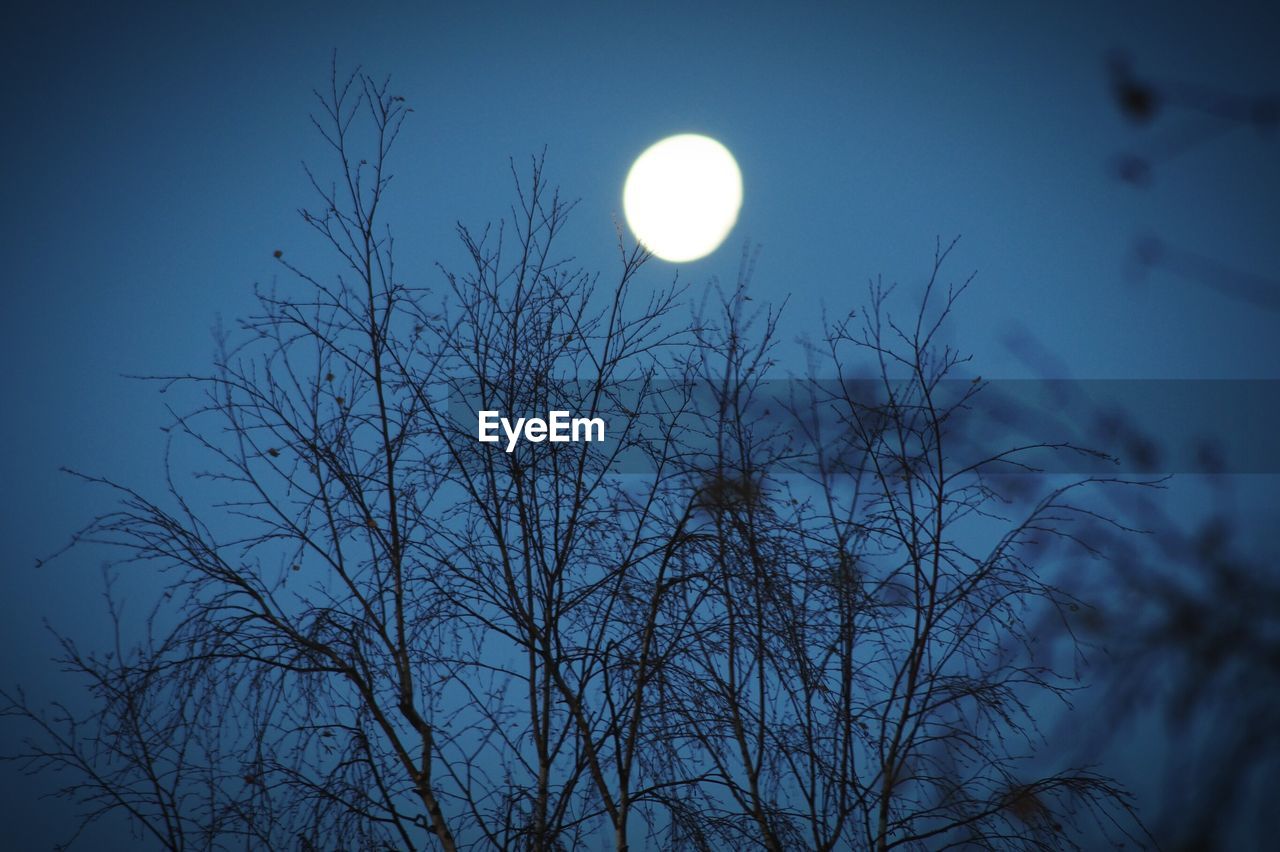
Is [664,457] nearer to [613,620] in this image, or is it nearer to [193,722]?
[613,620]

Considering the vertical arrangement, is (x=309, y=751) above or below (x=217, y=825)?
above

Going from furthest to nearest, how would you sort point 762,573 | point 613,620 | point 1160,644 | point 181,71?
point 181,71 < point 613,620 < point 762,573 < point 1160,644

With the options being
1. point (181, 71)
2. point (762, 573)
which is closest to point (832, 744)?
point (762, 573)

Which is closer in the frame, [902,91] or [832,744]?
[832,744]

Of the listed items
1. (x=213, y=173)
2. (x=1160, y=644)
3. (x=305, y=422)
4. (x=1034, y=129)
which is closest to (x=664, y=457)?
(x=305, y=422)

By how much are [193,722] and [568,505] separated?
1.43 meters

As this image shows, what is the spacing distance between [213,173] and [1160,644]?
7407 millimetres

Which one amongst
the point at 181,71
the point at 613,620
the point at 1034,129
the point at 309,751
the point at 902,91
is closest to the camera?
the point at 309,751

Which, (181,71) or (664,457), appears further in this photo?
(181,71)

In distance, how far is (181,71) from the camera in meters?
7.12

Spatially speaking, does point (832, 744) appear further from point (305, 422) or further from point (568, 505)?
point (305, 422)

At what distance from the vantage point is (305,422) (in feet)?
10.7

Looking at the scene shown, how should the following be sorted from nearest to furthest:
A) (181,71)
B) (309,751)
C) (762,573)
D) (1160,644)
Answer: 1. (1160,644)
2. (762,573)
3. (309,751)
4. (181,71)

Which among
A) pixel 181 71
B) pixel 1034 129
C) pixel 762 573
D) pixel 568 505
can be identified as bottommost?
pixel 762 573
